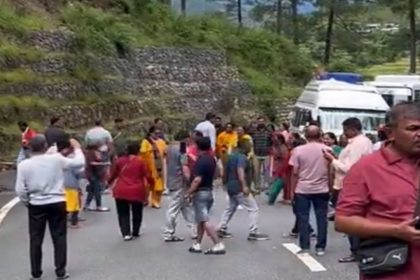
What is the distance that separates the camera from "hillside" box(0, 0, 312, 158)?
33.5m

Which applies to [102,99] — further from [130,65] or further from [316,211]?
[316,211]

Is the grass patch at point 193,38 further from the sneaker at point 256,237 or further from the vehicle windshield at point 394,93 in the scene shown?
the sneaker at point 256,237

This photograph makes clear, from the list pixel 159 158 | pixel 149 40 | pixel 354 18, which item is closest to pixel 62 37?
pixel 149 40

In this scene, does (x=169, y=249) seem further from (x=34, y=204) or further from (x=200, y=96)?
(x=200, y=96)

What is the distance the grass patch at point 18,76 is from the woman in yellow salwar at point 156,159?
13598mm

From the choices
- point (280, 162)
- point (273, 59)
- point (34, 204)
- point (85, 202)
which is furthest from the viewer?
point (273, 59)

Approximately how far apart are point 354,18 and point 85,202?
50.2m

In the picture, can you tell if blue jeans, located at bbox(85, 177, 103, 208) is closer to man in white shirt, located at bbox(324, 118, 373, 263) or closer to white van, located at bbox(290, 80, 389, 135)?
man in white shirt, located at bbox(324, 118, 373, 263)

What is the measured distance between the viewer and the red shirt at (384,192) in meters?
4.89

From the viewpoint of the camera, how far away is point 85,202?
1830cm

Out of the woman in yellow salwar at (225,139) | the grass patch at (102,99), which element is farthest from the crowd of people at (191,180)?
the grass patch at (102,99)

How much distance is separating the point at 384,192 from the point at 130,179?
9.21 metres

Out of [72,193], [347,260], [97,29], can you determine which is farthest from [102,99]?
[347,260]

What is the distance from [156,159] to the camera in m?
18.9
